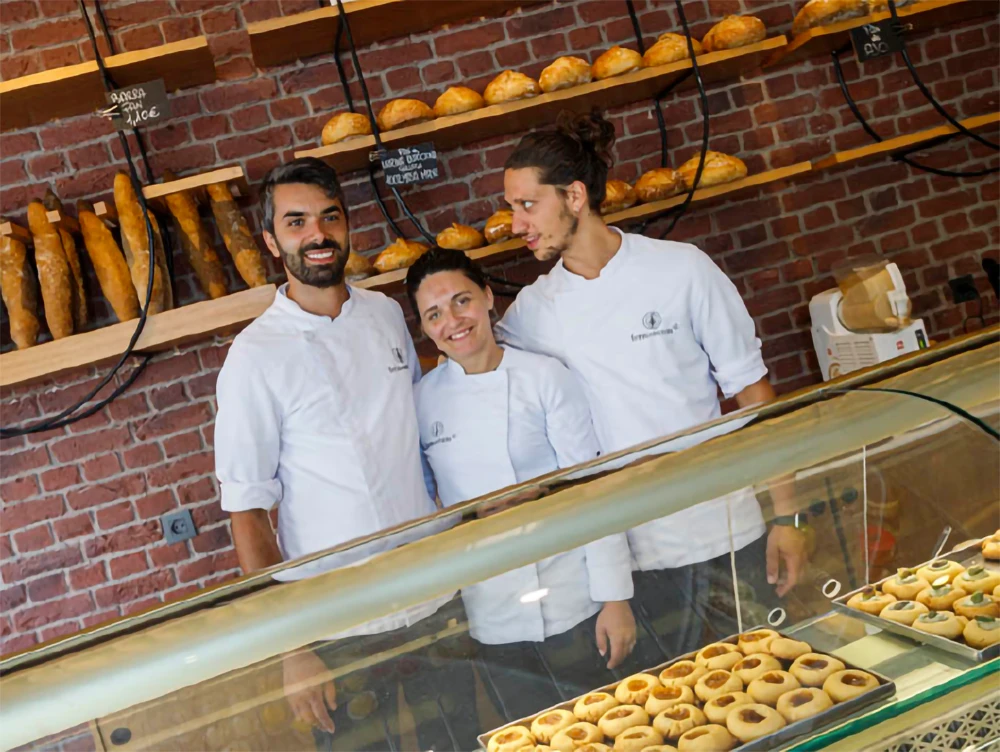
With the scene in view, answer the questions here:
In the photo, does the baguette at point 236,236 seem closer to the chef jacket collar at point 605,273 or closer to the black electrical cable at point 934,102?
the chef jacket collar at point 605,273

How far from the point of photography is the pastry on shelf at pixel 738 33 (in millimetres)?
2701

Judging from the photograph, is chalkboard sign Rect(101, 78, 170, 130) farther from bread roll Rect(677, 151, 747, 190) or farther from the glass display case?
the glass display case

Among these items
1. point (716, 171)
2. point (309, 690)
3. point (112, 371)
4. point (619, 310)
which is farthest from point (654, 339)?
point (112, 371)

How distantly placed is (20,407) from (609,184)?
5.92ft

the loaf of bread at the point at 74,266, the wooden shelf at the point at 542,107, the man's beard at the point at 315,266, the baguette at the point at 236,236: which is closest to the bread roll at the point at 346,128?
the wooden shelf at the point at 542,107

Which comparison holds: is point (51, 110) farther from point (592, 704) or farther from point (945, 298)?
point (945, 298)

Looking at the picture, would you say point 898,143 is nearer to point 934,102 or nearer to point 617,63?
point 934,102

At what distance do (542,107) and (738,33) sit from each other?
61 cm

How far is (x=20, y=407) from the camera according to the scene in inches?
105

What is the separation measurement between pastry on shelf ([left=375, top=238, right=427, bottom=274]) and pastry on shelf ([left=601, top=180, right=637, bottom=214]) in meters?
0.55

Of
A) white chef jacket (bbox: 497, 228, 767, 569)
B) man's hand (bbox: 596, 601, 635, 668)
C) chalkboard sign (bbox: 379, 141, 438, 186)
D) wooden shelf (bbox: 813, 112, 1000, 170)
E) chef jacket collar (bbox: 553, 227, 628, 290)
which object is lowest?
man's hand (bbox: 596, 601, 635, 668)

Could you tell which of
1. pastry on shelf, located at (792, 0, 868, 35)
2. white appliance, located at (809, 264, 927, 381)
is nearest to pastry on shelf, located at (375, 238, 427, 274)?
white appliance, located at (809, 264, 927, 381)

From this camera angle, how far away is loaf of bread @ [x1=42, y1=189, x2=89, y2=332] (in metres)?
2.53

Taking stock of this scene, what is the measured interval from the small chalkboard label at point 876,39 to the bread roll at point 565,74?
32.5 inches
